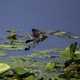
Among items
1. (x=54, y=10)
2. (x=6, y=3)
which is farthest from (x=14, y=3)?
(x=54, y=10)

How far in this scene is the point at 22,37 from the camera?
5.30ft

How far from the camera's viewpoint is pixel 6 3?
1.62 meters

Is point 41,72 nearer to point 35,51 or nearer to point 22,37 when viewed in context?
point 35,51

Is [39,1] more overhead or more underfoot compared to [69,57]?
more overhead

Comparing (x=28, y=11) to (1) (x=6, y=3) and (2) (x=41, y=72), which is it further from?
(2) (x=41, y=72)

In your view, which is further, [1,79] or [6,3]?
[6,3]

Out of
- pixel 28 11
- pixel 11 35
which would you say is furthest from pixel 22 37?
pixel 28 11

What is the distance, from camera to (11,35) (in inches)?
63.3

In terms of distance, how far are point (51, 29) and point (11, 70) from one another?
0.38 m

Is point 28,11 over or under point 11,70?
over

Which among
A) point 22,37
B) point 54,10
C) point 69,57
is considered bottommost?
point 69,57

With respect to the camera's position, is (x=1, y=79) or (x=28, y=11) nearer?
(x=1, y=79)

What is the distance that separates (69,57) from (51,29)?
22 cm

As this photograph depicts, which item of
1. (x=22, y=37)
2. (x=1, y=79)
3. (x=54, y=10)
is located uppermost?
(x=54, y=10)
